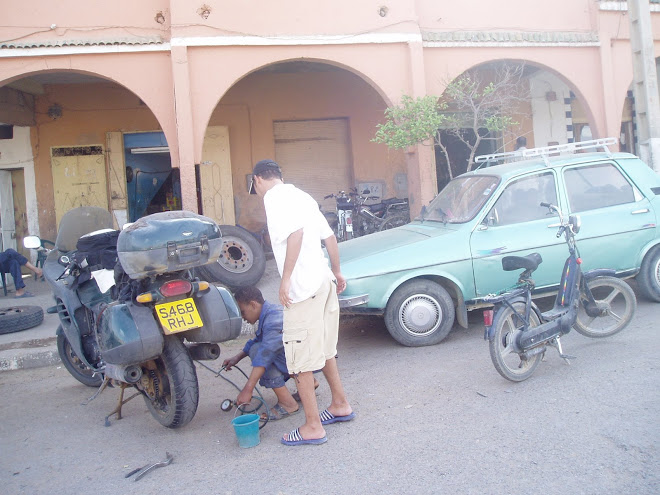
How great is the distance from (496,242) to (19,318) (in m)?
5.53

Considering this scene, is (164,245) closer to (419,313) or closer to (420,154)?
(419,313)

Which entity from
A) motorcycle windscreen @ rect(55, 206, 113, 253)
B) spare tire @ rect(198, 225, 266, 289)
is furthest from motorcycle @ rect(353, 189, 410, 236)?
motorcycle windscreen @ rect(55, 206, 113, 253)

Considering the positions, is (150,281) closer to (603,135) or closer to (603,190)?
(603,190)

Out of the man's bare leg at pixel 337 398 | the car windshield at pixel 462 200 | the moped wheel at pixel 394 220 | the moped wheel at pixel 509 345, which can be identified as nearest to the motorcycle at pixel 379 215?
the moped wheel at pixel 394 220

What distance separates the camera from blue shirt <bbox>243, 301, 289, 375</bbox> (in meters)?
4.39

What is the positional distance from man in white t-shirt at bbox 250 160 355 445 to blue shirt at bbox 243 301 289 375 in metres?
0.41

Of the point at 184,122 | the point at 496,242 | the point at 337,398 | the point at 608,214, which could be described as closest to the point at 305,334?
the point at 337,398

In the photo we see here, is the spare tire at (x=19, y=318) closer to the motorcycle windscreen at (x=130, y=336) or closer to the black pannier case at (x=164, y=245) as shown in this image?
the motorcycle windscreen at (x=130, y=336)

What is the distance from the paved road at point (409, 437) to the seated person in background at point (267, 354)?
19 cm

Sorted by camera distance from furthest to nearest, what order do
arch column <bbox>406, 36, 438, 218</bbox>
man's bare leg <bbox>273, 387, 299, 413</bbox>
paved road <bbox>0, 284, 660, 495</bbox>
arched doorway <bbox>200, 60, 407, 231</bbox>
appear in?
arched doorway <bbox>200, 60, 407, 231</bbox>
arch column <bbox>406, 36, 438, 218</bbox>
man's bare leg <bbox>273, 387, 299, 413</bbox>
paved road <bbox>0, 284, 660, 495</bbox>

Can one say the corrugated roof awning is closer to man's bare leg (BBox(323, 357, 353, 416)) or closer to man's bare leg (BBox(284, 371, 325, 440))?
man's bare leg (BBox(323, 357, 353, 416))

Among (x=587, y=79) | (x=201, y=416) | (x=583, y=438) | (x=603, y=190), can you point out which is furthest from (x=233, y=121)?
(x=583, y=438)

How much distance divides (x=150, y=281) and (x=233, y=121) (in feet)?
29.0

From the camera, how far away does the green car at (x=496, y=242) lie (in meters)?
5.99
